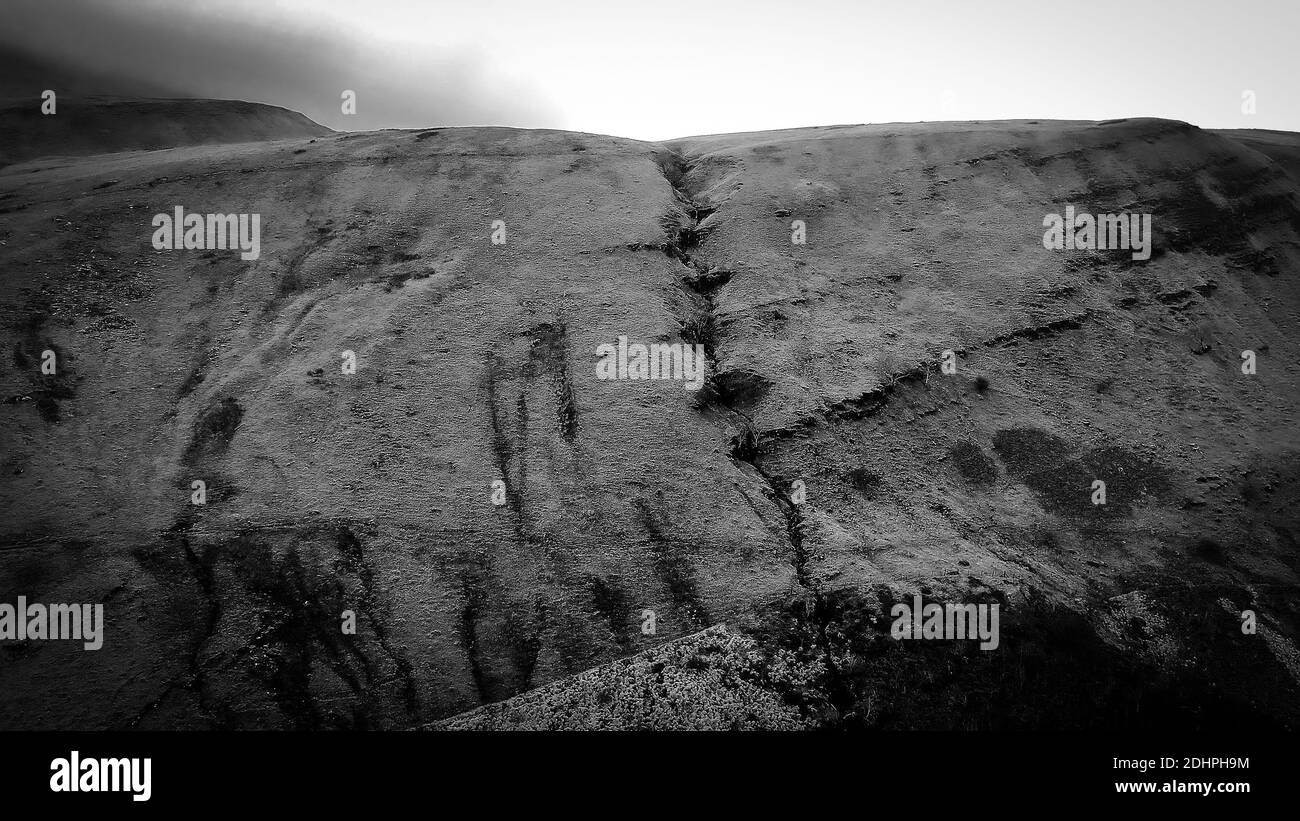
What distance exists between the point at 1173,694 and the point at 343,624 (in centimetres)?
684

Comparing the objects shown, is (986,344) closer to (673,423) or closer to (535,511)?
(673,423)

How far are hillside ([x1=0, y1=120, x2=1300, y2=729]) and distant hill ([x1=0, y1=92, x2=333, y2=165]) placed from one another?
15375 millimetres

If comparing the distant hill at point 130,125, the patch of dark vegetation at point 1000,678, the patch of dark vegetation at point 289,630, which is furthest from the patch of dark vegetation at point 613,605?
the distant hill at point 130,125

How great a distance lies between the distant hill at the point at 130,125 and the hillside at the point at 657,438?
15375 millimetres

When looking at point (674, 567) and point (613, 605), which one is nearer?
point (613, 605)

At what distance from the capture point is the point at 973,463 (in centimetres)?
706

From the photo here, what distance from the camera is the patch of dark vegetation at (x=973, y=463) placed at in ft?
22.8

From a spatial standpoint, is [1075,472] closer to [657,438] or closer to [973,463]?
[973,463]

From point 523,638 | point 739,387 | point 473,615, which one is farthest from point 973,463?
point 473,615

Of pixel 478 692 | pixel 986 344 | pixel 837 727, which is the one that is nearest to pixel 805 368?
pixel 986 344

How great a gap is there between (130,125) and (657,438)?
28.2 m

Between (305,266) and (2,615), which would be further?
(305,266)

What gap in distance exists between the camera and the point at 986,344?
26.3 ft

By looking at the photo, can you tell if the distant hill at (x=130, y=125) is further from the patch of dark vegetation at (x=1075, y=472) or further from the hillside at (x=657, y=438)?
the patch of dark vegetation at (x=1075, y=472)
